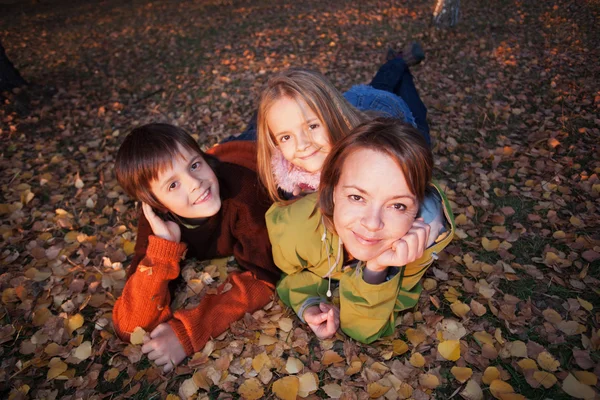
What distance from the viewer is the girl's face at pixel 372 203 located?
168 cm

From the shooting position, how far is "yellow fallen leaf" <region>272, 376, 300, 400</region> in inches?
77.8

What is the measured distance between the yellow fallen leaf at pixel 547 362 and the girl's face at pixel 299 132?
1652 millimetres

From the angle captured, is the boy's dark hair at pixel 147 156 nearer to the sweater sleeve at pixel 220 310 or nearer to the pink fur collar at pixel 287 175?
the pink fur collar at pixel 287 175

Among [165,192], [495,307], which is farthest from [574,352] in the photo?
[165,192]

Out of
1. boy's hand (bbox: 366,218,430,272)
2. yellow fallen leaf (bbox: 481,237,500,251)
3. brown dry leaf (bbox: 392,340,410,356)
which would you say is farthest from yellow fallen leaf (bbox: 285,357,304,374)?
yellow fallen leaf (bbox: 481,237,500,251)

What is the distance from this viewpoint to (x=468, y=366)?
2008 millimetres

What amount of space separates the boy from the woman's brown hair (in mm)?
862

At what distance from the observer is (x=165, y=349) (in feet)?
7.08

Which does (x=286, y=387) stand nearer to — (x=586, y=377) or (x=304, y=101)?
(x=586, y=377)

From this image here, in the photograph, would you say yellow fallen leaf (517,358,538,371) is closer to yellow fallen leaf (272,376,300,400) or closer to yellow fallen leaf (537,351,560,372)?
yellow fallen leaf (537,351,560,372)

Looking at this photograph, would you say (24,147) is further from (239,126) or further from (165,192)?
(165,192)

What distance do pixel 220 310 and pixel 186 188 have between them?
2.64 feet

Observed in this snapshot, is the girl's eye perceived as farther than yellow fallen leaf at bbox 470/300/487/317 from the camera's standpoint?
No

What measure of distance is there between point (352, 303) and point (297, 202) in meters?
0.71
